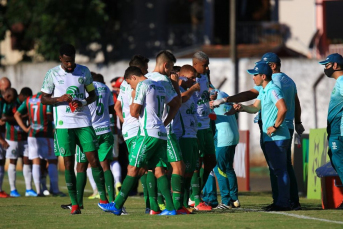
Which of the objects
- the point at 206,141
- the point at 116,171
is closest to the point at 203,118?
the point at 206,141

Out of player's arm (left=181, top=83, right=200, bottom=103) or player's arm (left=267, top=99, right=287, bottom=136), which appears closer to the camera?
player's arm (left=181, top=83, right=200, bottom=103)

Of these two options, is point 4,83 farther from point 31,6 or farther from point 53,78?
point 31,6

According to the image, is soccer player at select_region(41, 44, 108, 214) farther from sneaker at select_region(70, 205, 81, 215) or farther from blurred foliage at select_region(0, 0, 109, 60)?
blurred foliage at select_region(0, 0, 109, 60)

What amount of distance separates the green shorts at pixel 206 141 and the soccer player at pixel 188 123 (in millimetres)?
507

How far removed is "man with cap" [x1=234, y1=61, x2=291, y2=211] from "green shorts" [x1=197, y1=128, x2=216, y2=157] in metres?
0.61

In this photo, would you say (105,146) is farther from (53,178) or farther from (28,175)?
(28,175)

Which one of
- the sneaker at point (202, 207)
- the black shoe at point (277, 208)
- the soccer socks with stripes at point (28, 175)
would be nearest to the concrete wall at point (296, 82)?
the soccer socks with stripes at point (28, 175)

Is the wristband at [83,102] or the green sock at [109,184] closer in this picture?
the wristband at [83,102]

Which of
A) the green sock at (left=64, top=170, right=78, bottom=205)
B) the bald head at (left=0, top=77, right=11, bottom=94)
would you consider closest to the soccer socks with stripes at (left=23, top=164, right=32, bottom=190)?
the bald head at (left=0, top=77, right=11, bottom=94)

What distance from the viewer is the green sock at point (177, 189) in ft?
37.0

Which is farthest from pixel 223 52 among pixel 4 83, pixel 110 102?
pixel 110 102

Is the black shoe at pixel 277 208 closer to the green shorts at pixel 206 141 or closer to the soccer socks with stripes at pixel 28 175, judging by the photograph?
the green shorts at pixel 206 141

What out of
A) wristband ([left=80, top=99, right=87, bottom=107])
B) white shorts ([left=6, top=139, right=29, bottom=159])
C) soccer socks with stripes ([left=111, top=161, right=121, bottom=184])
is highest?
wristband ([left=80, top=99, right=87, bottom=107])

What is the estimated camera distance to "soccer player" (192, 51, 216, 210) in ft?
41.4
